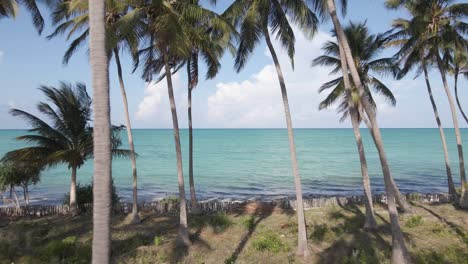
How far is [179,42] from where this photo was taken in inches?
436

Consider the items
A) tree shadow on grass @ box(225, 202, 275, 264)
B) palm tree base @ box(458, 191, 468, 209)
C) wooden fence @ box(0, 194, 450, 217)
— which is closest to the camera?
tree shadow on grass @ box(225, 202, 275, 264)

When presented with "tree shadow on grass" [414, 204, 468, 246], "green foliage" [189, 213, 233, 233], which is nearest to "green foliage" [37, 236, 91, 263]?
"green foliage" [189, 213, 233, 233]

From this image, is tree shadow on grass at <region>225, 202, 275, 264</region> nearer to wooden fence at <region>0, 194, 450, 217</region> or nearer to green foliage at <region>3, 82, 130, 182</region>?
wooden fence at <region>0, 194, 450, 217</region>

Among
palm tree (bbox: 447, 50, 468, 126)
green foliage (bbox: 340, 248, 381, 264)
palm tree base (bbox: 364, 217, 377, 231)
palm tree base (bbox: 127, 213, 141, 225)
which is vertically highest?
palm tree (bbox: 447, 50, 468, 126)

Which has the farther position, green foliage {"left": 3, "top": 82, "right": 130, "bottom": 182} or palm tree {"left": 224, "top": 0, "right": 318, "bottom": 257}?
green foliage {"left": 3, "top": 82, "right": 130, "bottom": 182}

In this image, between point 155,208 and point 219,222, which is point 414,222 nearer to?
point 219,222

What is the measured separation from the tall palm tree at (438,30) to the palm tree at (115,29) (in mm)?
14655

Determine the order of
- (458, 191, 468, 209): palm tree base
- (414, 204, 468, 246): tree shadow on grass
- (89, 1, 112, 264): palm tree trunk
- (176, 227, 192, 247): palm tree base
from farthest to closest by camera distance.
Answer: (458, 191, 468, 209): palm tree base < (414, 204, 468, 246): tree shadow on grass < (176, 227, 192, 247): palm tree base < (89, 1, 112, 264): palm tree trunk

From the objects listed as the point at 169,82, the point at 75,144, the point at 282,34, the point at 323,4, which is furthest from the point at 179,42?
the point at 75,144

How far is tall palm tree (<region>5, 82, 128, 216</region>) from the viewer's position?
Result: 634 inches

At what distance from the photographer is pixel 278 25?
12.9 metres

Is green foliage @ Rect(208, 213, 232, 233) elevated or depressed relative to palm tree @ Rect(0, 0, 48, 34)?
depressed

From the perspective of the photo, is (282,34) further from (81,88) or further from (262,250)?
(81,88)

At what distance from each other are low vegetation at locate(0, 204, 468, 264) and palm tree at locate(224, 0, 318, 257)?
1.60 metres
